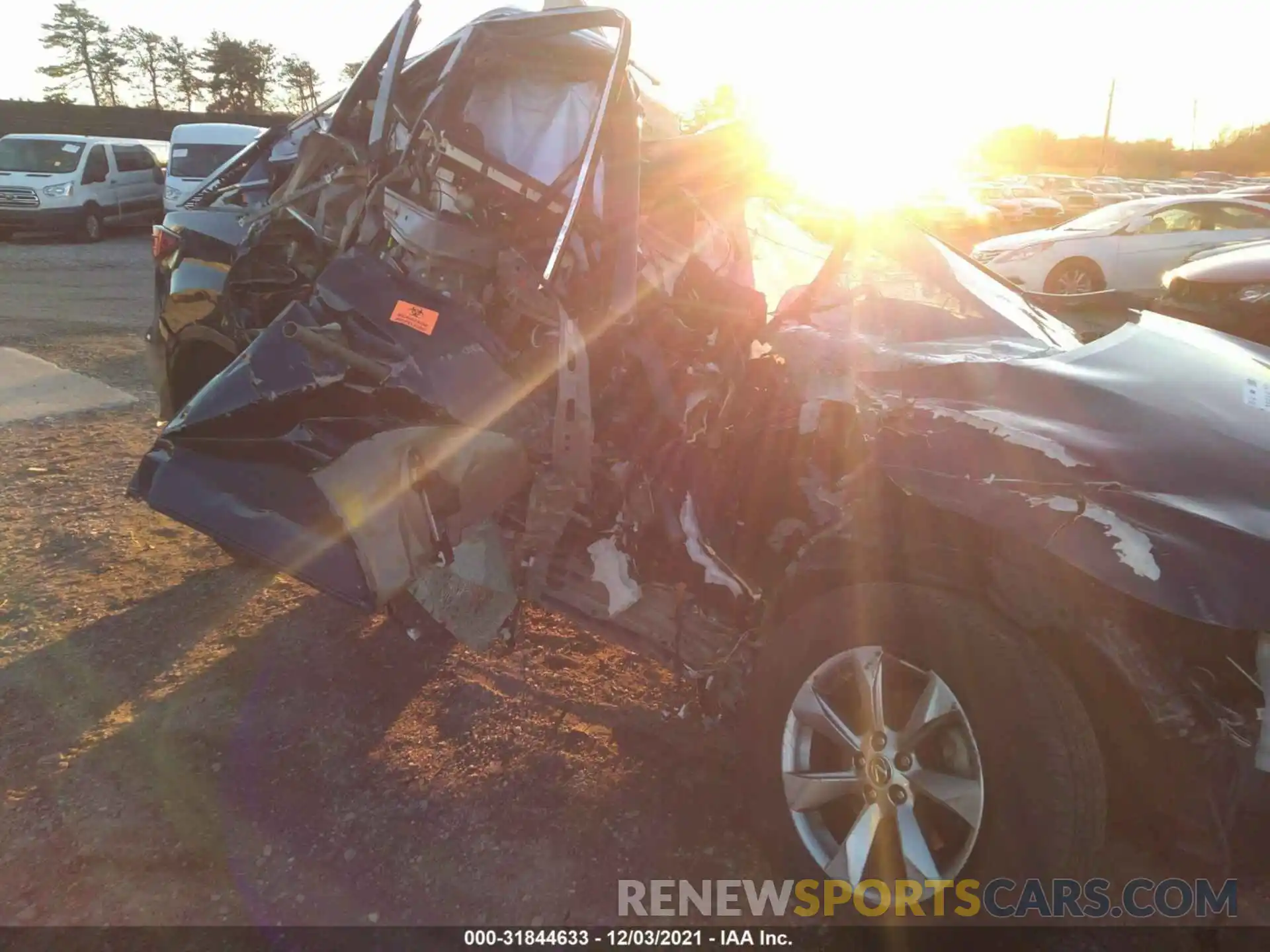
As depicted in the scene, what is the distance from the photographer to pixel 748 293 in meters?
3.04

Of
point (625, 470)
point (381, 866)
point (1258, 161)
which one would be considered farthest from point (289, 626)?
point (1258, 161)

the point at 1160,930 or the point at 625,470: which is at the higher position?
the point at 625,470

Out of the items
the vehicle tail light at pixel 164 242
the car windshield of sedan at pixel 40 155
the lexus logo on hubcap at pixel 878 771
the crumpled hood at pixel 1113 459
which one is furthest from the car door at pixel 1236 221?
the car windshield of sedan at pixel 40 155

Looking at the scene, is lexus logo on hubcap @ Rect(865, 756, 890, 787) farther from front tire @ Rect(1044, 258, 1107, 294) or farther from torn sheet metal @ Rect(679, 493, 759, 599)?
front tire @ Rect(1044, 258, 1107, 294)

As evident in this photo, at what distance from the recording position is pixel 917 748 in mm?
2078

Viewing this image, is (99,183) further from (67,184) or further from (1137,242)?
(1137,242)

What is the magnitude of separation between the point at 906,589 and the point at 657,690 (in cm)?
139

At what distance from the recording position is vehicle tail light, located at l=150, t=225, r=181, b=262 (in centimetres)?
414

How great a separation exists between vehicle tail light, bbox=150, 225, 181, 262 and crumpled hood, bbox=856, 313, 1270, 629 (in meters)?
3.47

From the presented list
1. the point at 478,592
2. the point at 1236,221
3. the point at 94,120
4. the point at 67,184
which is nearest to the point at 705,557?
the point at 478,592

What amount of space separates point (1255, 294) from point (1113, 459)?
21.8ft

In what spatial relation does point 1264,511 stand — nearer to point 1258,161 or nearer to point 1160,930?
point 1160,930

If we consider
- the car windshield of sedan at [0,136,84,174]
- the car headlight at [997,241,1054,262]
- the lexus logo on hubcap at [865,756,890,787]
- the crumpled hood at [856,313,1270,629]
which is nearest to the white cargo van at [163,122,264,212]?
the car windshield of sedan at [0,136,84,174]

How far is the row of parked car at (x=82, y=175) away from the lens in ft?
53.3
